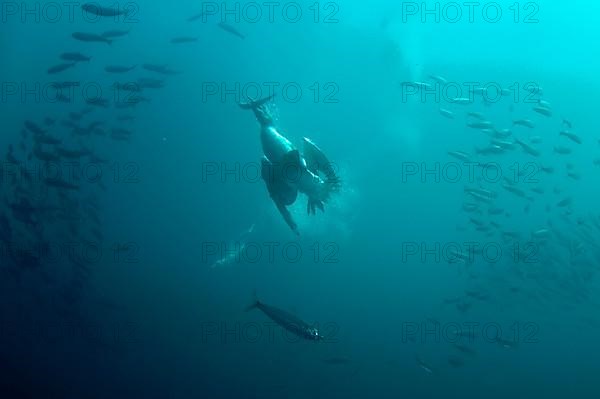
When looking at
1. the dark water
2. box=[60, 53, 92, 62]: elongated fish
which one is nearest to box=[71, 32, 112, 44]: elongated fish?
box=[60, 53, 92, 62]: elongated fish

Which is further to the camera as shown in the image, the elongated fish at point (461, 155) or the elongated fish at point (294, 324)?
the elongated fish at point (461, 155)

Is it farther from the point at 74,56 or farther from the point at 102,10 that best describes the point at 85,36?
the point at 102,10

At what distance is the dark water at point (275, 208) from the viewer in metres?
23.7

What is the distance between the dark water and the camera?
77.7ft

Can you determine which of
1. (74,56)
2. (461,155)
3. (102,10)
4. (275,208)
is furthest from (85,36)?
(275,208)

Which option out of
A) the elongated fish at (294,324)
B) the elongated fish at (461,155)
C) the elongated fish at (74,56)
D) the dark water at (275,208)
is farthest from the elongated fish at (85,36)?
the dark water at (275,208)

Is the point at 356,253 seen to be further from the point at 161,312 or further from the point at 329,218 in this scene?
the point at 161,312

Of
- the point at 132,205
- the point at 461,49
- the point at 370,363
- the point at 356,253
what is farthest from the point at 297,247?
the point at 461,49

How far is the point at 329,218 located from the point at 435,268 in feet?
30.7

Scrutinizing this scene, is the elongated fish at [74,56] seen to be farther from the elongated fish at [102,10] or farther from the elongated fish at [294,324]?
the elongated fish at [294,324]

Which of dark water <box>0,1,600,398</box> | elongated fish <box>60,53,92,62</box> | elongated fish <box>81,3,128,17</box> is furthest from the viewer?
dark water <box>0,1,600,398</box>

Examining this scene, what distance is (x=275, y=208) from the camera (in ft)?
82.2

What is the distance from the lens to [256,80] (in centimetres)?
2672

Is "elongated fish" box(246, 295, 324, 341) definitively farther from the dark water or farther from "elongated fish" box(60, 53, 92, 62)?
the dark water
